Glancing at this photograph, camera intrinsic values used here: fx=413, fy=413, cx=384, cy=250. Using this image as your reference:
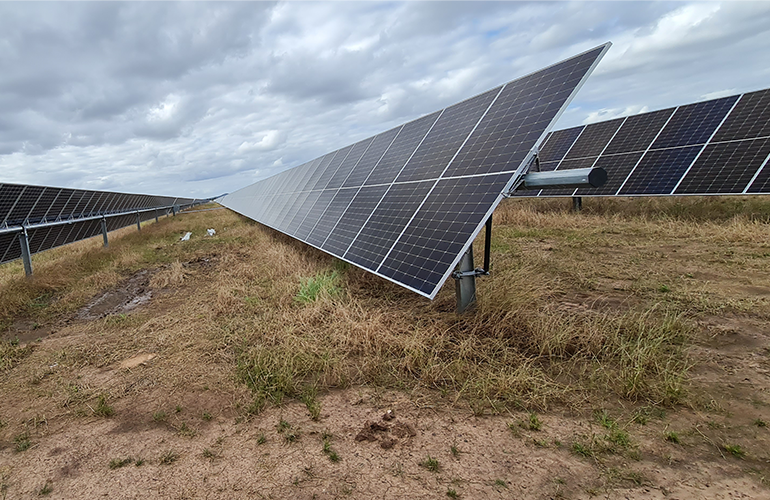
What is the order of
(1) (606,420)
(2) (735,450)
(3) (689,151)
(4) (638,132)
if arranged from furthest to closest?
1. (4) (638,132)
2. (3) (689,151)
3. (1) (606,420)
4. (2) (735,450)

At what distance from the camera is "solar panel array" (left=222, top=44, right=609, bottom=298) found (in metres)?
4.95

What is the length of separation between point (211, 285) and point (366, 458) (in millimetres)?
7327

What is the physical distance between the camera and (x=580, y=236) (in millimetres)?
11352

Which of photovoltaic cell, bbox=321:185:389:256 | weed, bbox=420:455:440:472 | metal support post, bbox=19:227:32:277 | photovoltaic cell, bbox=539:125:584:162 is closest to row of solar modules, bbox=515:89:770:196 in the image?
photovoltaic cell, bbox=539:125:584:162

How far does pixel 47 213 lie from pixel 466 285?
13984 mm

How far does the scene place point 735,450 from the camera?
2893 mm

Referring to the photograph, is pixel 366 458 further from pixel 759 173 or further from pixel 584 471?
pixel 759 173

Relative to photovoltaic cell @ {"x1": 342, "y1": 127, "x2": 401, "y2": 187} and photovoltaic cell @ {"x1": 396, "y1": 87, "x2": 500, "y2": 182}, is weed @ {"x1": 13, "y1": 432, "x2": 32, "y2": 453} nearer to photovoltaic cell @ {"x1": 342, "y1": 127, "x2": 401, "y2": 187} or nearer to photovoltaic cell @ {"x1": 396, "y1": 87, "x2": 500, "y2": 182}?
photovoltaic cell @ {"x1": 396, "y1": 87, "x2": 500, "y2": 182}

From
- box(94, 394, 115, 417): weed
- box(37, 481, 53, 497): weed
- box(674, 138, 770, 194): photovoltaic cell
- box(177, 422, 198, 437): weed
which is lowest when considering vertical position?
box(37, 481, 53, 497): weed

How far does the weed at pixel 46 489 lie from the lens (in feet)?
10.1

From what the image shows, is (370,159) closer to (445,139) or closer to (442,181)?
(445,139)

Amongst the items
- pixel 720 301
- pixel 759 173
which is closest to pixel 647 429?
pixel 720 301

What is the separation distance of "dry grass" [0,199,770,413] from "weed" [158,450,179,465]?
741 millimetres

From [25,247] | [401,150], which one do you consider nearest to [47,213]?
[25,247]
